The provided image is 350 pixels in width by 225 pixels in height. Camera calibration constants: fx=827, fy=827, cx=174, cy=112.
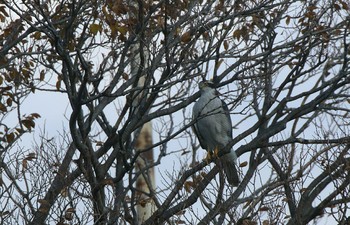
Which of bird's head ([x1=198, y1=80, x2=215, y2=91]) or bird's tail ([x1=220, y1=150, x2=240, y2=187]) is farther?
bird's tail ([x1=220, y1=150, x2=240, y2=187])

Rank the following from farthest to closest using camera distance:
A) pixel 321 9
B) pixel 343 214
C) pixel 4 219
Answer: pixel 321 9
pixel 4 219
pixel 343 214

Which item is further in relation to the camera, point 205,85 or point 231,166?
point 231,166

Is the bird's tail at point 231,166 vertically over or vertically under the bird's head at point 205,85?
under

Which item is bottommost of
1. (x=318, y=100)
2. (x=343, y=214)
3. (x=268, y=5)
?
(x=343, y=214)

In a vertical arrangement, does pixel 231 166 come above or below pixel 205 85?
below

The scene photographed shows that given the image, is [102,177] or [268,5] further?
[268,5]

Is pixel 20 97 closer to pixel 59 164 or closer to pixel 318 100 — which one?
pixel 59 164

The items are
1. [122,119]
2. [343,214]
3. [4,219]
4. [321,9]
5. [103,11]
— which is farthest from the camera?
[321,9]

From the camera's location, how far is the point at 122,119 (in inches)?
441

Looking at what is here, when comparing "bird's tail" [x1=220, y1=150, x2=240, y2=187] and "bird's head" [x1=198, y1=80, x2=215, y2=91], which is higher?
"bird's head" [x1=198, y1=80, x2=215, y2=91]

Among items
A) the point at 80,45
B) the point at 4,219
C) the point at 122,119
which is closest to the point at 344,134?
the point at 122,119

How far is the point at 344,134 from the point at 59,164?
3.71m

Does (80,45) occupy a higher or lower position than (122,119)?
higher

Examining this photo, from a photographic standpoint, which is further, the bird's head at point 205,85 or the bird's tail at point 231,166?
the bird's tail at point 231,166
